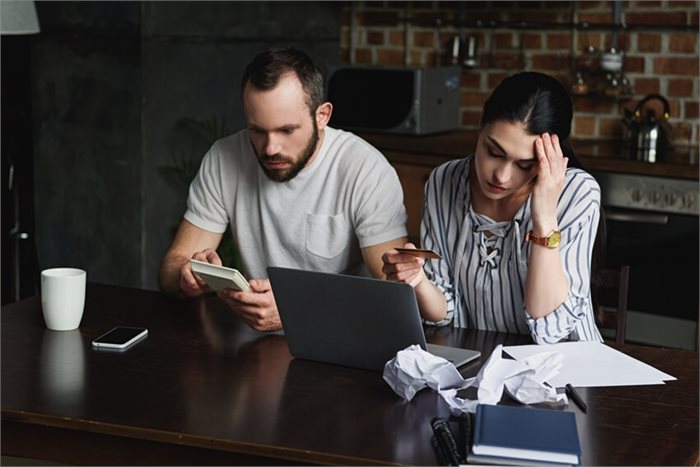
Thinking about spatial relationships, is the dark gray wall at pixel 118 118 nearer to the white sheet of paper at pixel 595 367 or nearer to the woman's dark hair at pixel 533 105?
the woman's dark hair at pixel 533 105

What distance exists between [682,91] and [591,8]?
0.50 meters

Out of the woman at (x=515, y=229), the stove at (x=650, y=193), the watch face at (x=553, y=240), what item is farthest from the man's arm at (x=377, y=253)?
the stove at (x=650, y=193)

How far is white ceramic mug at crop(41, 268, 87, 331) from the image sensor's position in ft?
7.37

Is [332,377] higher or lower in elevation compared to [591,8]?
lower

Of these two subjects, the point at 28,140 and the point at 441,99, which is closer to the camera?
the point at 28,140

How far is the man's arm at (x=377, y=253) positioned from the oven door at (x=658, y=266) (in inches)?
54.1

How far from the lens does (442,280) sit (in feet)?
8.04

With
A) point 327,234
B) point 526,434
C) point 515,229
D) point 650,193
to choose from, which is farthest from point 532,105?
point 650,193

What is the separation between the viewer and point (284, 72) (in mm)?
2529

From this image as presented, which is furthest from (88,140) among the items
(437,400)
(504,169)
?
(437,400)

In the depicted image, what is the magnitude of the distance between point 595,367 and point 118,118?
239 centimetres

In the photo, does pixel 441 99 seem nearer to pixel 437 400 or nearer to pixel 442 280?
pixel 442 280

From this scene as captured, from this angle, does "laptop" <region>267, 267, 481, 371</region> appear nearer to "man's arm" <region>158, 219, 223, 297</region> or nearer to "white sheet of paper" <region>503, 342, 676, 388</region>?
"white sheet of paper" <region>503, 342, 676, 388</region>

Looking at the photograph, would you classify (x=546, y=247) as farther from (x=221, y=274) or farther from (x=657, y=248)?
(x=657, y=248)
